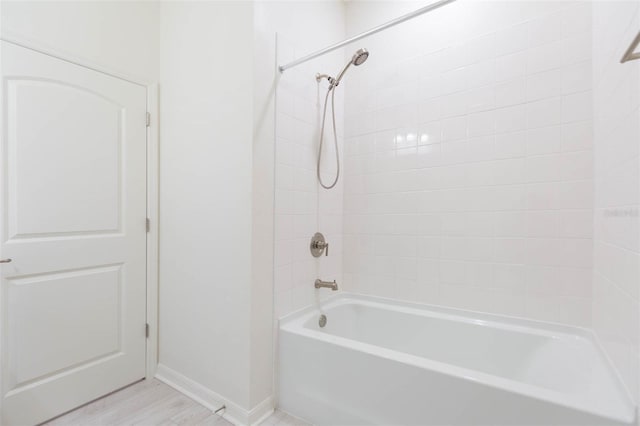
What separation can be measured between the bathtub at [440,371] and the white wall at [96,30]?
75.5 inches

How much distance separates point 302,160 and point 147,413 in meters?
1.70

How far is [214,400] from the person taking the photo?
65.9 inches

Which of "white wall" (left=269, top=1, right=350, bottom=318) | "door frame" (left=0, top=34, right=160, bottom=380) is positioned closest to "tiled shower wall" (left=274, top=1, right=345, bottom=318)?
"white wall" (left=269, top=1, right=350, bottom=318)

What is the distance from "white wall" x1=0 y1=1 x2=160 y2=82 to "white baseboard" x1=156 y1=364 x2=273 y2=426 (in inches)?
78.6

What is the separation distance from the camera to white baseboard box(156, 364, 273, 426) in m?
1.53

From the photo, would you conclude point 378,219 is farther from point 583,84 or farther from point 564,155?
point 583,84

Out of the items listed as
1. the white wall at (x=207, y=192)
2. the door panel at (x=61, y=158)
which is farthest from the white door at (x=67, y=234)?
the white wall at (x=207, y=192)

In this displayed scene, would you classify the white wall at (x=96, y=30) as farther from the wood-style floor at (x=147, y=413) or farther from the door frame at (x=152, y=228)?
the wood-style floor at (x=147, y=413)

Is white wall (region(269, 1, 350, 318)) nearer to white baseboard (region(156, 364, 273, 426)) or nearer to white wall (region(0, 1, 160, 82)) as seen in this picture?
white baseboard (region(156, 364, 273, 426))

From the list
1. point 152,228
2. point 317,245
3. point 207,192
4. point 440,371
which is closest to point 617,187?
point 440,371

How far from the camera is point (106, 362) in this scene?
179 centimetres

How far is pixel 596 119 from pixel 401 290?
1.39 meters

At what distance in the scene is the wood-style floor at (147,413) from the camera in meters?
1.54

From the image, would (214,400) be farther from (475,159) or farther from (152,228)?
(475,159)
